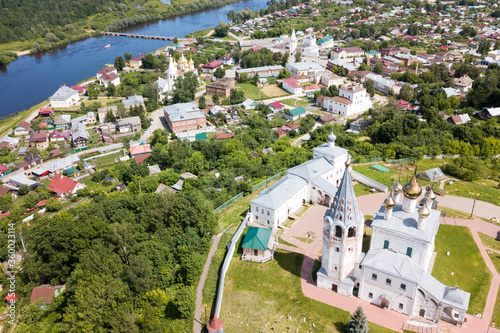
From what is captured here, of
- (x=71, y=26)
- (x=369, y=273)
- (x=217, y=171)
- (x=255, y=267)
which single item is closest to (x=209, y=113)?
(x=217, y=171)

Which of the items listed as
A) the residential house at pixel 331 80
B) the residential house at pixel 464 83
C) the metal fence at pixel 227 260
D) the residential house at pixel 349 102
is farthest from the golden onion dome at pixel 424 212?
the residential house at pixel 331 80

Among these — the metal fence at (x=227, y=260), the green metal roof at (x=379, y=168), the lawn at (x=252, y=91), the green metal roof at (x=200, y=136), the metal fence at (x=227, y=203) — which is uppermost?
the metal fence at (x=227, y=260)

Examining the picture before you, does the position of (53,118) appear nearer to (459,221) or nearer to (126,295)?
(126,295)

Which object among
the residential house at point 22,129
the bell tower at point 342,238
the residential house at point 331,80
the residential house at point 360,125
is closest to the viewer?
the bell tower at point 342,238

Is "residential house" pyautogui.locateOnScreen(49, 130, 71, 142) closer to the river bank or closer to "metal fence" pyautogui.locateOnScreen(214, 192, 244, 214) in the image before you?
"metal fence" pyautogui.locateOnScreen(214, 192, 244, 214)

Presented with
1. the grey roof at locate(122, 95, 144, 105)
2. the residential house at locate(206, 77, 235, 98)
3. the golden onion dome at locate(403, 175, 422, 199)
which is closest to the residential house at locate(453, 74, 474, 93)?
the residential house at locate(206, 77, 235, 98)

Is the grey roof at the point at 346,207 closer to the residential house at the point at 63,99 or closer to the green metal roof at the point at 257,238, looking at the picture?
the green metal roof at the point at 257,238

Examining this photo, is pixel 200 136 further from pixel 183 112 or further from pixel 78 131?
pixel 78 131
